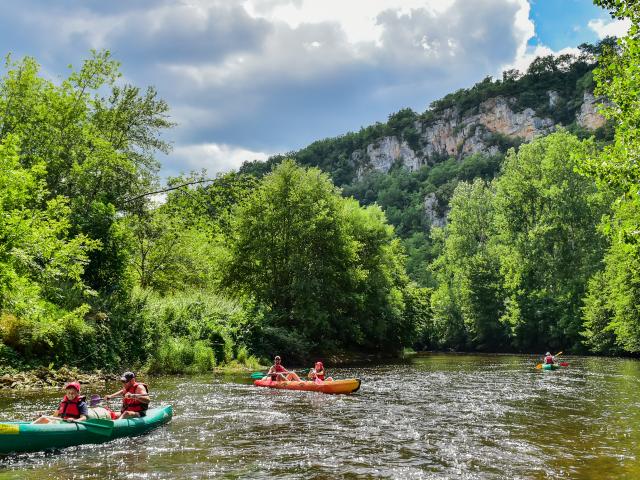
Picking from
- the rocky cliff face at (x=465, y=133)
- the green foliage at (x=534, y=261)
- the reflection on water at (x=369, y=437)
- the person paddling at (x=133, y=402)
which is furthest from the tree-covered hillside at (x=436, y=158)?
the person paddling at (x=133, y=402)

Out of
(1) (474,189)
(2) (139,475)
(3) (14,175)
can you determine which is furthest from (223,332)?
(1) (474,189)

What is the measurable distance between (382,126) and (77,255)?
5465 inches

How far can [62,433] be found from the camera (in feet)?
30.7

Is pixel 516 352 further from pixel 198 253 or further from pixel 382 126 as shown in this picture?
pixel 382 126

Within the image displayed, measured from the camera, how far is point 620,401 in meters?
15.1

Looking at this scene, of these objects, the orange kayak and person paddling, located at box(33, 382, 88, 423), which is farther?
the orange kayak

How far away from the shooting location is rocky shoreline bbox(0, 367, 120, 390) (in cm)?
1595

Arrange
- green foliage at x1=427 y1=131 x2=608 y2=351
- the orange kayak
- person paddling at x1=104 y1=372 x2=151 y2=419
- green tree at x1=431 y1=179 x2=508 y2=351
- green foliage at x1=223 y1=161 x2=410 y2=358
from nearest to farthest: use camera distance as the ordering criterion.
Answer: person paddling at x1=104 y1=372 x2=151 y2=419, the orange kayak, green foliage at x1=223 y1=161 x2=410 y2=358, green foliage at x1=427 y1=131 x2=608 y2=351, green tree at x1=431 y1=179 x2=508 y2=351

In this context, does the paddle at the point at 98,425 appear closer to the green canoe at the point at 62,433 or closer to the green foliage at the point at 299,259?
the green canoe at the point at 62,433

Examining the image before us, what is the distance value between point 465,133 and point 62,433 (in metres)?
132

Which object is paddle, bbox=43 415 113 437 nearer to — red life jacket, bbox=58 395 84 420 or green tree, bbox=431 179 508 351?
red life jacket, bbox=58 395 84 420

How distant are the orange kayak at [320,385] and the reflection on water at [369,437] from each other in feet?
1.18

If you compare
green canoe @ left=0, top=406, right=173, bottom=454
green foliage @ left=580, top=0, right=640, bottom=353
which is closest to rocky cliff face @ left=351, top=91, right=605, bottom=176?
green foliage @ left=580, top=0, right=640, bottom=353

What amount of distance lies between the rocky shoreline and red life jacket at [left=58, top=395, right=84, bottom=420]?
274 inches
